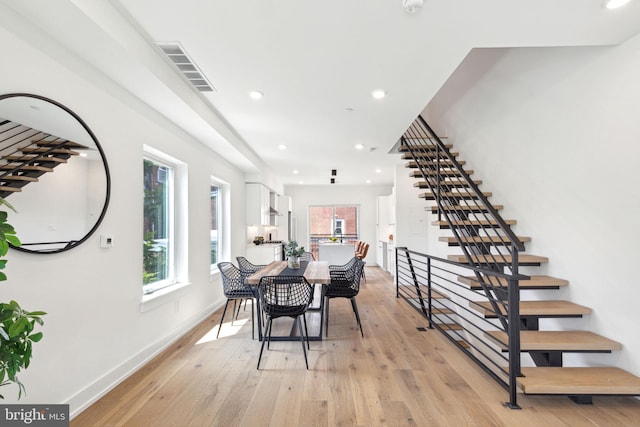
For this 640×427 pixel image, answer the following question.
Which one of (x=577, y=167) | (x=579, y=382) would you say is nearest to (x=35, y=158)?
(x=579, y=382)

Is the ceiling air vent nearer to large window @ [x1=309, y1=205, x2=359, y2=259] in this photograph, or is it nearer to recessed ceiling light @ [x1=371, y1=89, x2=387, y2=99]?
recessed ceiling light @ [x1=371, y1=89, x2=387, y2=99]

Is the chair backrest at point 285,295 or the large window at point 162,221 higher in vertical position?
the large window at point 162,221

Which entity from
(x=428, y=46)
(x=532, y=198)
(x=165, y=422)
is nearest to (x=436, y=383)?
(x=165, y=422)

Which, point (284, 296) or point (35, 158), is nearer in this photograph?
point (35, 158)

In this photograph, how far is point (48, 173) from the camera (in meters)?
2.10

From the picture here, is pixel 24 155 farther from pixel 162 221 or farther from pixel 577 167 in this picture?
pixel 577 167

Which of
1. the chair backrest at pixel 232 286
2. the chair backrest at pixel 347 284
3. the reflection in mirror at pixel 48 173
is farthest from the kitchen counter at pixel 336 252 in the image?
the reflection in mirror at pixel 48 173

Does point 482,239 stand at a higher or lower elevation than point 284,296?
higher

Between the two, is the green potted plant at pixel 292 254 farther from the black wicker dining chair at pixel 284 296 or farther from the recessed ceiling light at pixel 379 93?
the recessed ceiling light at pixel 379 93

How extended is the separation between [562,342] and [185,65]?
391cm

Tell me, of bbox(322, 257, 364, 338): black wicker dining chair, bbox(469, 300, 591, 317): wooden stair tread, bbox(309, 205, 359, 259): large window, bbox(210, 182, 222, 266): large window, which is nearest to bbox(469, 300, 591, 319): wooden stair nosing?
bbox(469, 300, 591, 317): wooden stair tread

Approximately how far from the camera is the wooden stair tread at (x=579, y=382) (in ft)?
7.60

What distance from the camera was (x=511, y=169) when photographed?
13.2 feet

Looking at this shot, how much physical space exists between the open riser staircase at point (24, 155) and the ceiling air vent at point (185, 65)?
1022mm
